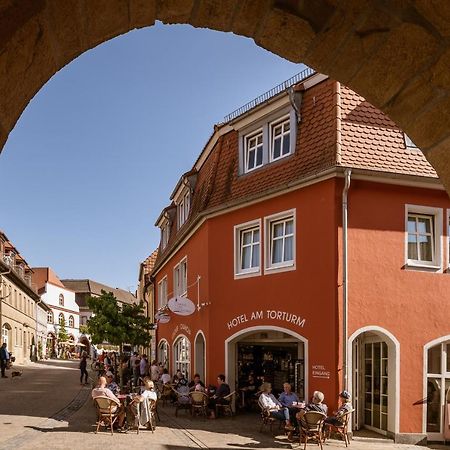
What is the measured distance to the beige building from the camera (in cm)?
4128

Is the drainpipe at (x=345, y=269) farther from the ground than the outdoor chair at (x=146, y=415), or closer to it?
farther from the ground

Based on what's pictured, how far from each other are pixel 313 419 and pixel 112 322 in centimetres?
1450

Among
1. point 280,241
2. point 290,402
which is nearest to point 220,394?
point 290,402

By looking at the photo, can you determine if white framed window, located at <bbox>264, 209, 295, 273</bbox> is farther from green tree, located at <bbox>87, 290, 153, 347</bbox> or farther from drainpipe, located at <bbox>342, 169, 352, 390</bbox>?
green tree, located at <bbox>87, 290, 153, 347</bbox>

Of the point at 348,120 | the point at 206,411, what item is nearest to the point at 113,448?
the point at 206,411

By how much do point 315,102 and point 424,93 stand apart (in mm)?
13733

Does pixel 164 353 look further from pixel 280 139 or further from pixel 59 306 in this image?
pixel 59 306

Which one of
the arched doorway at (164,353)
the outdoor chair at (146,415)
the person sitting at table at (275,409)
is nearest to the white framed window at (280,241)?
the person sitting at table at (275,409)

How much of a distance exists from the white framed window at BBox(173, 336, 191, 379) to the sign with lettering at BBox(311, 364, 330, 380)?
7.32m

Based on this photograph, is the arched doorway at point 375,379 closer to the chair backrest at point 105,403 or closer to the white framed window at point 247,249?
the white framed window at point 247,249

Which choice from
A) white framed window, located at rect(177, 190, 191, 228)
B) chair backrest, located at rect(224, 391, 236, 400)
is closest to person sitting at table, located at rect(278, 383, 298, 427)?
chair backrest, located at rect(224, 391, 236, 400)

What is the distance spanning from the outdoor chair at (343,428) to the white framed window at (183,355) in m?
8.09

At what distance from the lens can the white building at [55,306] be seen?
75812 millimetres

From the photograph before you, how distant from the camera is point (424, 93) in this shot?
8.02ft
